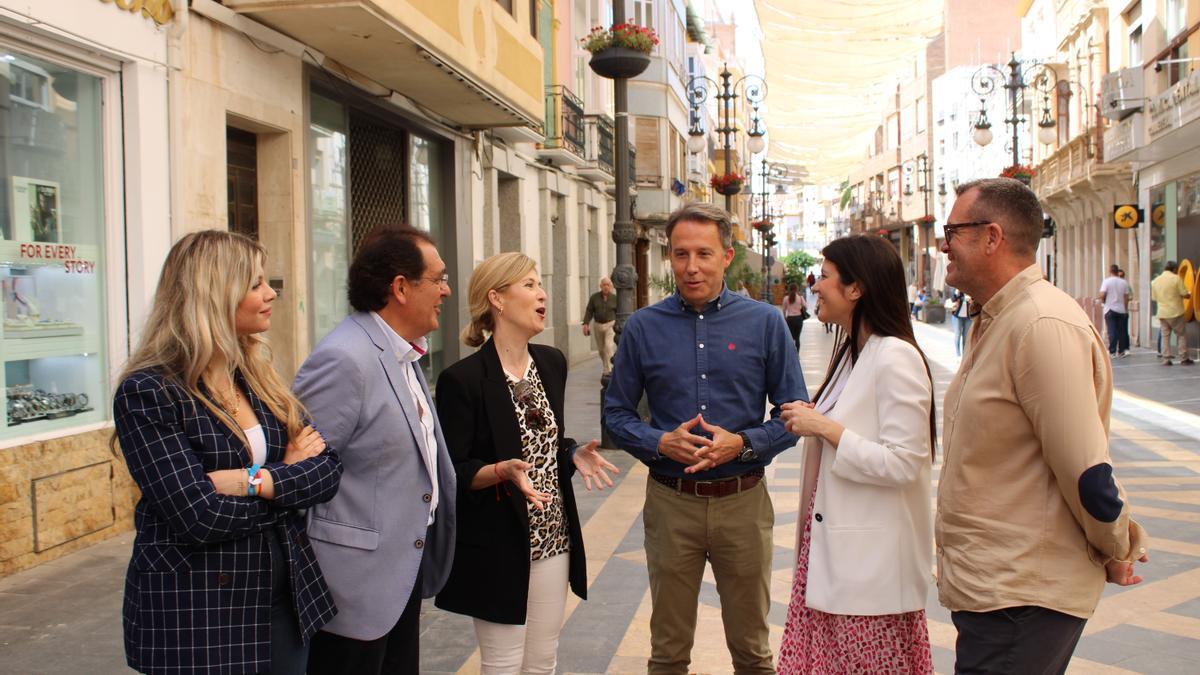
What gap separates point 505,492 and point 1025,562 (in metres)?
1.58

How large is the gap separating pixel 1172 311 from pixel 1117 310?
1.55 meters

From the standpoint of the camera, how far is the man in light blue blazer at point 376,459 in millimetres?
2928

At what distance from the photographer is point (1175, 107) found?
774 inches

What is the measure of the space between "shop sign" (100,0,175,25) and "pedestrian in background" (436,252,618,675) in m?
5.03

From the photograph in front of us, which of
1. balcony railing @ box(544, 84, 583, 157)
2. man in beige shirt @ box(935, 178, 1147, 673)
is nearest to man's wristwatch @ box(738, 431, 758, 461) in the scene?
man in beige shirt @ box(935, 178, 1147, 673)

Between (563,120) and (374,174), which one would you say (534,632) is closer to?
(374,174)

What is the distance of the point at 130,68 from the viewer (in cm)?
743

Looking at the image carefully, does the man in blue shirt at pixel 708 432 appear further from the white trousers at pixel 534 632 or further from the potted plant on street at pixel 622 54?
the potted plant on street at pixel 622 54

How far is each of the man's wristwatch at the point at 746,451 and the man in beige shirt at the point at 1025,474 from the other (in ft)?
2.81

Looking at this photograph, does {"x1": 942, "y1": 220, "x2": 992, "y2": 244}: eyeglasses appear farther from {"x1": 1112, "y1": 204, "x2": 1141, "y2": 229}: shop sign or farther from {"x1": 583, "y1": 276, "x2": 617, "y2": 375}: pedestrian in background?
{"x1": 1112, "y1": 204, "x2": 1141, "y2": 229}: shop sign

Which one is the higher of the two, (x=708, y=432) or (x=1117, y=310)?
(x=1117, y=310)

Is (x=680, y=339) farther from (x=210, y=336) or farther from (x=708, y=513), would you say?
(x=210, y=336)

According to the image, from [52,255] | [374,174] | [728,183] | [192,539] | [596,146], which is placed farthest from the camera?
[728,183]

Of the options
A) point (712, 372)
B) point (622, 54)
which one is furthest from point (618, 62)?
point (712, 372)
